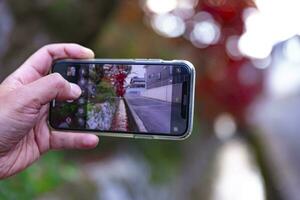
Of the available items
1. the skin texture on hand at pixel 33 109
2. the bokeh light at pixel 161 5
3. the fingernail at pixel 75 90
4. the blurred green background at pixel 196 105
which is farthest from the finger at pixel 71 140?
the bokeh light at pixel 161 5

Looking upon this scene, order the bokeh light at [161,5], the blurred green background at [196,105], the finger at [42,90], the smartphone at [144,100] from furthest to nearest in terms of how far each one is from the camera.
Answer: the bokeh light at [161,5], the blurred green background at [196,105], the smartphone at [144,100], the finger at [42,90]

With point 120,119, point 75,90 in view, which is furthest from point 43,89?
point 120,119

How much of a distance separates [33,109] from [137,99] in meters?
0.25

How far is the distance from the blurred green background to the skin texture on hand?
1.02 meters

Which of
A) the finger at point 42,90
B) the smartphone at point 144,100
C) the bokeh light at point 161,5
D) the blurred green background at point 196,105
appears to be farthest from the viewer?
the bokeh light at point 161,5

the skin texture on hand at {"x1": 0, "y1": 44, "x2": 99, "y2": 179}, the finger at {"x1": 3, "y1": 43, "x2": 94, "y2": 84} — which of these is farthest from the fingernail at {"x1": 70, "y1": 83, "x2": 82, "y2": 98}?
the finger at {"x1": 3, "y1": 43, "x2": 94, "y2": 84}

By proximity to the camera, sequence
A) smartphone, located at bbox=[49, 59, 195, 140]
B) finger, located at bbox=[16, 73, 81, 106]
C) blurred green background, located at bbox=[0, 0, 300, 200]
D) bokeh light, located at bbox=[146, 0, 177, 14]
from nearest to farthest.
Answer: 1. finger, located at bbox=[16, 73, 81, 106]
2. smartphone, located at bbox=[49, 59, 195, 140]
3. blurred green background, located at bbox=[0, 0, 300, 200]
4. bokeh light, located at bbox=[146, 0, 177, 14]

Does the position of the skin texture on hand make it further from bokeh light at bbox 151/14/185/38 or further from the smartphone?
bokeh light at bbox 151/14/185/38

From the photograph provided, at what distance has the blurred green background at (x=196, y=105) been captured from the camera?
3271 millimetres

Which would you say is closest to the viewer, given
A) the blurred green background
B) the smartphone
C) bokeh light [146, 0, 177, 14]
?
the smartphone

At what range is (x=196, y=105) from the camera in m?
4.54

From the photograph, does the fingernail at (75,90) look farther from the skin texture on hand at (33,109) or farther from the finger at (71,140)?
the finger at (71,140)

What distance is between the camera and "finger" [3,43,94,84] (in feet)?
4.71

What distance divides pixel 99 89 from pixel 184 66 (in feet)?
0.68
